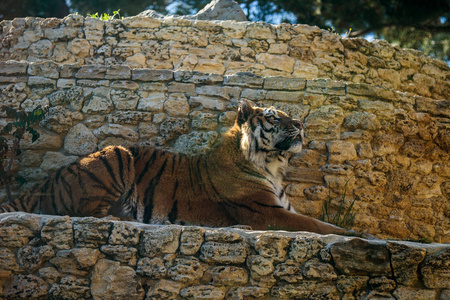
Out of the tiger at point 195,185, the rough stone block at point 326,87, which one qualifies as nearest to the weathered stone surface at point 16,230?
the tiger at point 195,185

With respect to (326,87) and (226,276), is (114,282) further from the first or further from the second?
(326,87)

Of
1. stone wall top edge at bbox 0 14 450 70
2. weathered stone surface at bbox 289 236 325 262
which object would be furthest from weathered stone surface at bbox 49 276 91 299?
stone wall top edge at bbox 0 14 450 70

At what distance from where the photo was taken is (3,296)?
12.2 feet

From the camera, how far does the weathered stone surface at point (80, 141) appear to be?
6.17 metres

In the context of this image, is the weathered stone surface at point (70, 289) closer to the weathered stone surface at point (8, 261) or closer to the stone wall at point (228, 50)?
the weathered stone surface at point (8, 261)

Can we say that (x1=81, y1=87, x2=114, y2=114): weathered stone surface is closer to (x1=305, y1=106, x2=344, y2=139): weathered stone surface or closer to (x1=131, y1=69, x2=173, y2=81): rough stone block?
(x1=131, y1=69, x2=173, y2=81): rough stone block

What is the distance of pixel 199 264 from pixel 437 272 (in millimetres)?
1785

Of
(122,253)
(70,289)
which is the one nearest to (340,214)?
(122,253)

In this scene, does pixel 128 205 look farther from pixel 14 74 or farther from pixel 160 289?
pixel 14 74

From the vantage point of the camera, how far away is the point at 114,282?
12.4 ft

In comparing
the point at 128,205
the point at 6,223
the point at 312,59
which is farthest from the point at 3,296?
the point at 312,59

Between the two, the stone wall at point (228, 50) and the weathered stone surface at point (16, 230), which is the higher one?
the stone wall at point (228, 50)

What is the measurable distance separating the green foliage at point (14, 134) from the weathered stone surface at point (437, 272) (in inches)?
169

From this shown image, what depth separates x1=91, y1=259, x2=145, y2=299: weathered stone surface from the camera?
3.73m
